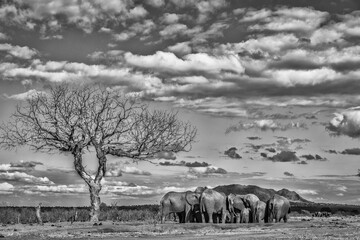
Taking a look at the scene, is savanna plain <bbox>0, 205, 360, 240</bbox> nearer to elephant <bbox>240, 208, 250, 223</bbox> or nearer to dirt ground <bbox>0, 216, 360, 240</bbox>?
dirt ground <bbox>0, 216, 360, 240</bbox>

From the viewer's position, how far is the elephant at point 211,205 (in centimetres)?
4634

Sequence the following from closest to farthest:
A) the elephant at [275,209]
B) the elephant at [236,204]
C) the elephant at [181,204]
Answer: the elephant at [181,204], the elephant at [236,204], the elephant at [275,209]

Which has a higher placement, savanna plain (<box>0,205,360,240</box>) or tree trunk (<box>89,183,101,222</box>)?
tree trunk (<box>89,183,101,222</box>)

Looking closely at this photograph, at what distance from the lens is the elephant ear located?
46750 millimetres

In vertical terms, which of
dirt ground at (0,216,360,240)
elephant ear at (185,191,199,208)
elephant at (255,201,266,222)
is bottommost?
dirt ground at (0,216,360,240)

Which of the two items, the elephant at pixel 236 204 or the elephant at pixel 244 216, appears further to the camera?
the elephant at pixel 244 216

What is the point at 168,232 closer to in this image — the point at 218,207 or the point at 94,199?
the point at 94,199

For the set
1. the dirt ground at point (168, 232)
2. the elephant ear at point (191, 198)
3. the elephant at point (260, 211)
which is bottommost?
the dirt ground at point (168, 232)

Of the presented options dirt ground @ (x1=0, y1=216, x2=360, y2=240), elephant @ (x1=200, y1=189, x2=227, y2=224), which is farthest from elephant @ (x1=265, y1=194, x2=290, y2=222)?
dirt ground @ (x1=0, y1=216, x2=360, y2=240)

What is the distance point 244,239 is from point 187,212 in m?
21.5

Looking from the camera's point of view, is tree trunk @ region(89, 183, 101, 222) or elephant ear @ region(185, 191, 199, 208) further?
elephant ear @ region(185, 191, 199, 208)

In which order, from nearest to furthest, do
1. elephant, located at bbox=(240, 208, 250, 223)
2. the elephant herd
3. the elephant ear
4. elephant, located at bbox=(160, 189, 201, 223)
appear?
1. elephant, located at bbox=(160, 189, 201, 223)
2. the elephant herd
3. the elephant ear
4. elephant, located at bbox=(240, 208, 250, 223)

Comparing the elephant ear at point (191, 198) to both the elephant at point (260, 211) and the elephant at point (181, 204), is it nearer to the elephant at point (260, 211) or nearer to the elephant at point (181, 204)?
the elephant at point (181, 204)

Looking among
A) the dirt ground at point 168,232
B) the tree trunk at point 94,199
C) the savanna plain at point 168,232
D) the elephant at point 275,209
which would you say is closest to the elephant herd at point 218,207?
the elephant at point 275,209
